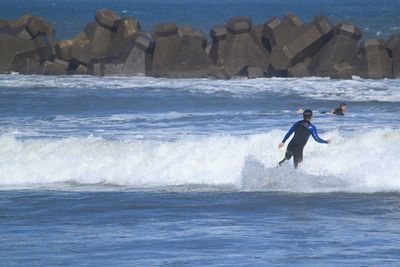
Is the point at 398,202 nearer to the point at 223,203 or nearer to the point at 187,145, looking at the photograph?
the point at 223,203

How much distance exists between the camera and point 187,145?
81.6 feet

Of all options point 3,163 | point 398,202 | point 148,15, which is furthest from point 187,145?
point 148,15

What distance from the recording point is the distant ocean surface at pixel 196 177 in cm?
1672

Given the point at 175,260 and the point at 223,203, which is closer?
the point at 175,260

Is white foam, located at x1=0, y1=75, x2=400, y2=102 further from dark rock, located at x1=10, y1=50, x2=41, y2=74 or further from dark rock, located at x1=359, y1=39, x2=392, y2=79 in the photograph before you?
dark rock, located at x1=10, y1=50, x2=41, y2=74

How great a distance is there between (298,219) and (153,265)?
3.73 m

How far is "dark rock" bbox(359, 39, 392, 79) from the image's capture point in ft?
126

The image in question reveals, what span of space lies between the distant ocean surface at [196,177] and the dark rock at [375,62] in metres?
0.92

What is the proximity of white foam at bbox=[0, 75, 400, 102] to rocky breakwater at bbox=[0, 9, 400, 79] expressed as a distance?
20.5 inches

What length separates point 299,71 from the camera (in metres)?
38.9

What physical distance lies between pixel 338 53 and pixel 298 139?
17.0 m

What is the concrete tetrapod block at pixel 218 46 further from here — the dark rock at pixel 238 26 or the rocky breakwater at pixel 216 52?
the dark rock at pixel 238 26

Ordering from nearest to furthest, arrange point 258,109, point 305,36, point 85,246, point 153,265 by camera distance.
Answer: point 153,265
point 85,246
point 258,109
point 305,36

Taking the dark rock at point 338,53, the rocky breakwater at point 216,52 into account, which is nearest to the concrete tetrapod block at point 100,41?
the rocky breakwater at point 216,52
